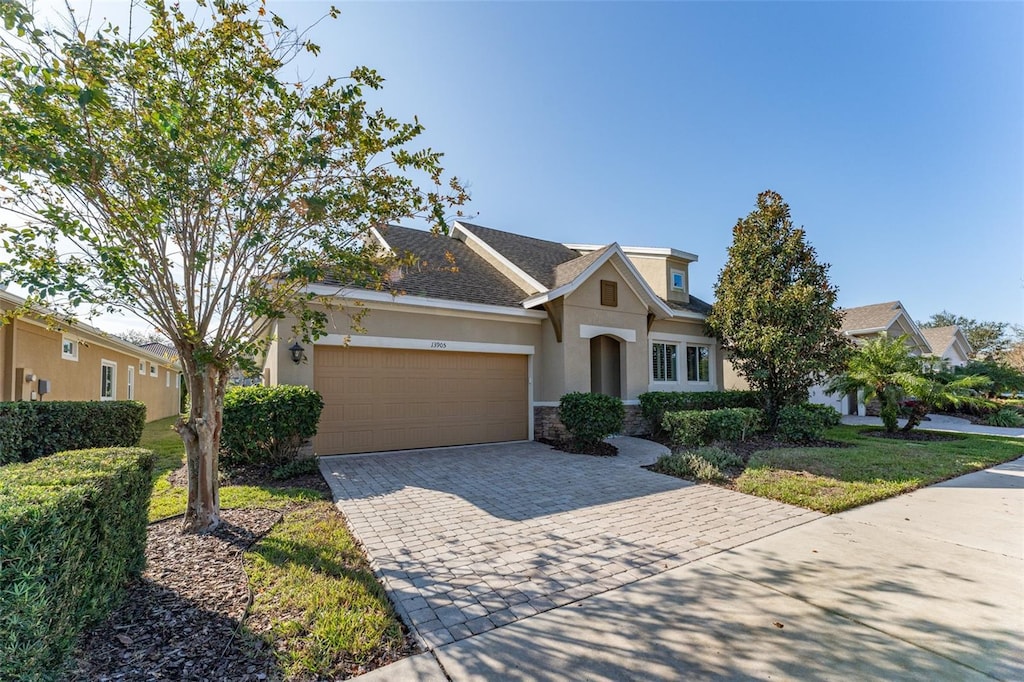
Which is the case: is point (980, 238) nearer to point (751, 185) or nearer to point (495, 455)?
point (751, 185)

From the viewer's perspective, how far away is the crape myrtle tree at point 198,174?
12.6ft

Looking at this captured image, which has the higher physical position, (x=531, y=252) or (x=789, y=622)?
(x=531, y=252)

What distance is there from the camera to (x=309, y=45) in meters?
4.86

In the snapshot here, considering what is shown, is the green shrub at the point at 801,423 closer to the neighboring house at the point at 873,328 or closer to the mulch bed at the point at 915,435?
the mulch bed at the point at 915,435

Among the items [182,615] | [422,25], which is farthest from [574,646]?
[422,25]

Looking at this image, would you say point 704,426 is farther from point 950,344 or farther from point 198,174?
point 950,344

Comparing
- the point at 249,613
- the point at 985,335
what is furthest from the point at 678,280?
the point at 985,335

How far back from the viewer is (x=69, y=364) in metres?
13.6

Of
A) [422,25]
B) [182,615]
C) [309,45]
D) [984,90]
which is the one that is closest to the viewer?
[182,615]

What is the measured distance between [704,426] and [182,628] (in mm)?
9952

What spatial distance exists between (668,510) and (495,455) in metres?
4.71

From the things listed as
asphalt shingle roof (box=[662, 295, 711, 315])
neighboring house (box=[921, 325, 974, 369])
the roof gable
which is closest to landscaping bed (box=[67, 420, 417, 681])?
the roof gable

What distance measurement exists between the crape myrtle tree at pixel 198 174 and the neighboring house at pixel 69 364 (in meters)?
1.40

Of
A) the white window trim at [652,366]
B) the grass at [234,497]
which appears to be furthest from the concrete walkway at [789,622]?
the white window trim at [652,366]
